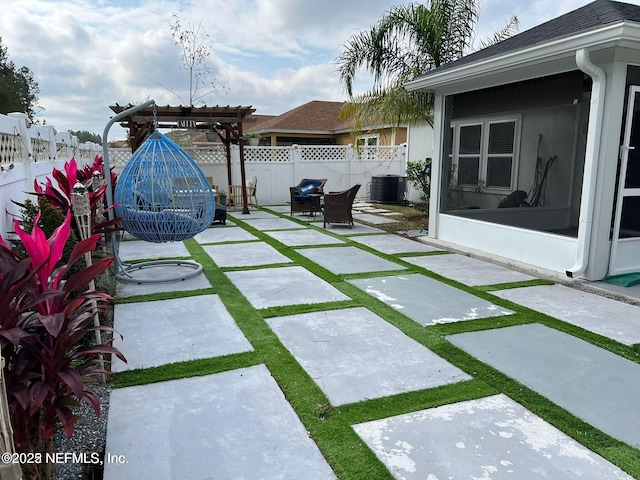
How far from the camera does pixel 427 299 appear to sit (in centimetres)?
433

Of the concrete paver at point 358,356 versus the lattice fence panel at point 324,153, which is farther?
the lattice fence panel at point 324,153

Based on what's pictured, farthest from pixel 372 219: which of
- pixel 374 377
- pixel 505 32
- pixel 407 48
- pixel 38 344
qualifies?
pixel 38 344

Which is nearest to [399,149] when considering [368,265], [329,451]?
[368,265]

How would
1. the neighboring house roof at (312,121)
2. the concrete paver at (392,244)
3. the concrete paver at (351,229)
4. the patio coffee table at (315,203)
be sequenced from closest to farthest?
the concrete paver at (392,244) → the concrete paver at (351,229) → the patio coffee table at (315,203) → the neighboring house roof at (312,121)

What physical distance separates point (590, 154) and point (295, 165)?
9.22m

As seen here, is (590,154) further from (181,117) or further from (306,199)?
(181,117)

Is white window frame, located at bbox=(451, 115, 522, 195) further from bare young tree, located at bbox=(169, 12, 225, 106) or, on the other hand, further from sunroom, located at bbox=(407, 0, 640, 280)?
bare young tree, located at bbox=(169, 12, 225, 106)

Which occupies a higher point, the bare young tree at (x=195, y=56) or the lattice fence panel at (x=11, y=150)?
the bare young tree at (x=195, y=56)

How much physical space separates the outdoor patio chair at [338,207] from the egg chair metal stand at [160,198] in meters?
3.61

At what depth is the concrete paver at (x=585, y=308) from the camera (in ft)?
11.6

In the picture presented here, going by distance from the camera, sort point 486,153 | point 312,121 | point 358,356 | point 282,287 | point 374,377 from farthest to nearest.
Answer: point 312,121 → point 486,153 → point 282,287 → point 358,356 → point 374,377

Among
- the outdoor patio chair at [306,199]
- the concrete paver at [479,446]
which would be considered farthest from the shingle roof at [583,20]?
the outdoor patio chair at [306,199]

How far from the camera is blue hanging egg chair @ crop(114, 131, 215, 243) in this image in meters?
4.89

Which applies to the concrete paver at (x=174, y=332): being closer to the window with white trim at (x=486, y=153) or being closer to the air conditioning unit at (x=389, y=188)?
the window with white trim at (x=486, y=153)
